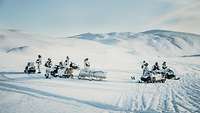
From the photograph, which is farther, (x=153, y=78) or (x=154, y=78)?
(x=154, y=78)

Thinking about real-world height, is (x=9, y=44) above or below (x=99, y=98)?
above

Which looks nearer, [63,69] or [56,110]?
[56,110]

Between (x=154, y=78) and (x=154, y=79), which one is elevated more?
(x=154, y=78)

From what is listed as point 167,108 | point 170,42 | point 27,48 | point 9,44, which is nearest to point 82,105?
point 167,108

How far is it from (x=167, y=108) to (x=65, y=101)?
→ 21.2 ft

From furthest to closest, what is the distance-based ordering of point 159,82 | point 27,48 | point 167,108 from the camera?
point 27,48, point 159,82, point 167,108

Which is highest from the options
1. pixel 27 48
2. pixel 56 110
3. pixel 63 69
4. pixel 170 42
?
pixel 170 42

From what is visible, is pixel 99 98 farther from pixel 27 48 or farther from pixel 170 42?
pixel 170 42

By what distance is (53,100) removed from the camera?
2056 cm

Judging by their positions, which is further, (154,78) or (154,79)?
(154,78)

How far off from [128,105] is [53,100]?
4929 mm

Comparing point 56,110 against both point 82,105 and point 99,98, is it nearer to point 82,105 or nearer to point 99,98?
point 82,105

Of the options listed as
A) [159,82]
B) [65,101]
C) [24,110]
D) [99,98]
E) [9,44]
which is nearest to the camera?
[24,110]

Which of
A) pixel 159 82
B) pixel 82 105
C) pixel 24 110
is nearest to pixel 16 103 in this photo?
pixel 24 110
